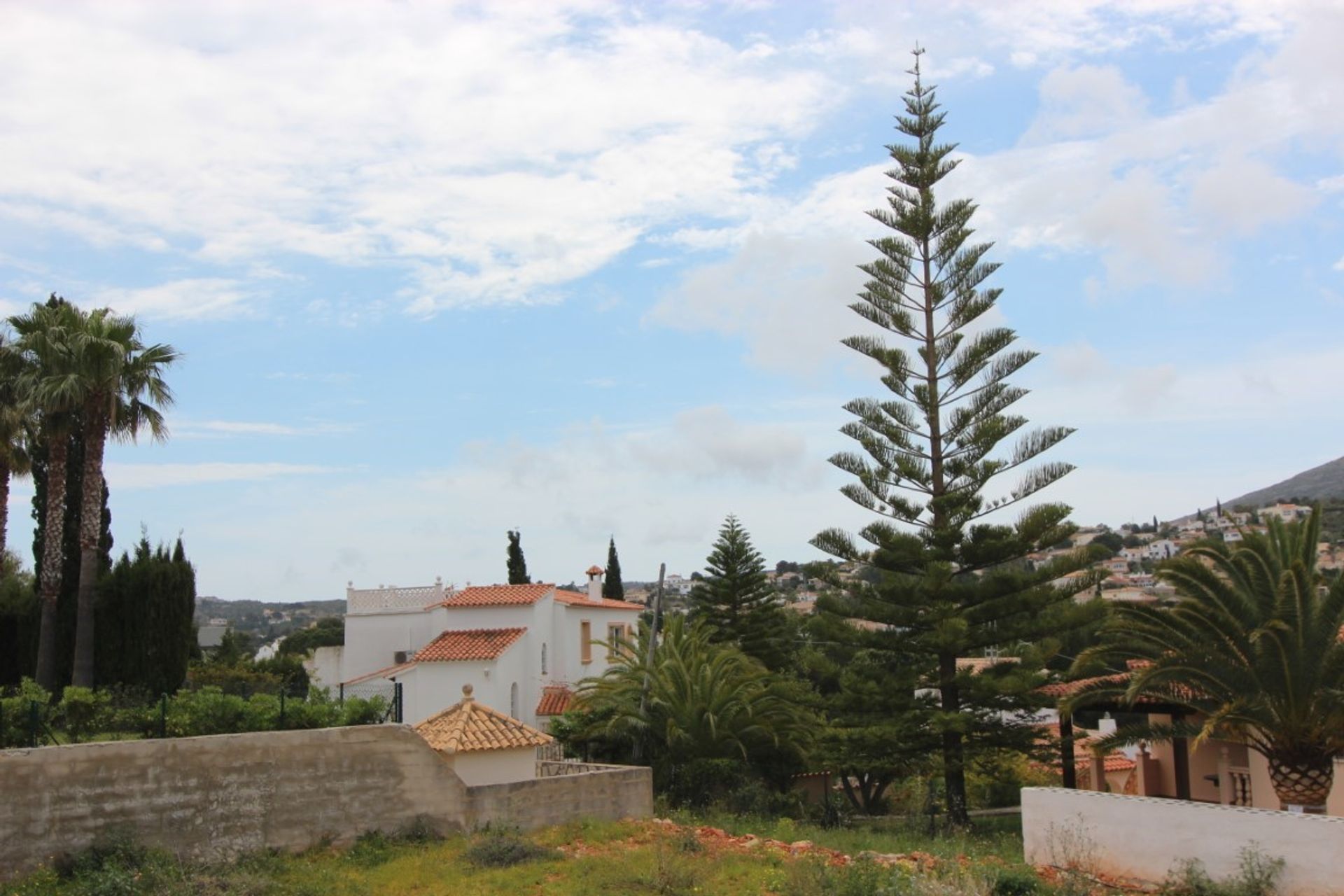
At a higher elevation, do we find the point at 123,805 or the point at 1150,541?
the point at 1150,541

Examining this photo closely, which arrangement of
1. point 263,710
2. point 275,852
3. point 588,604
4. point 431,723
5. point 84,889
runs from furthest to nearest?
point 588,604 → point 431,723 → point 263,710 → point 275,852 → point 84,889

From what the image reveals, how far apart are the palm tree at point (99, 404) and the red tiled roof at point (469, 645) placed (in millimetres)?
8061

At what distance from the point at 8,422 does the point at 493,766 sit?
11.8m

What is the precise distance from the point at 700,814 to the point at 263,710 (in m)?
7.50

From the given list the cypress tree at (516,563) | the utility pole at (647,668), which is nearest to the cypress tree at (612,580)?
the cypress tree at (516,563)

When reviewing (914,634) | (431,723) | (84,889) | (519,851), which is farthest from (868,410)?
(84,889)

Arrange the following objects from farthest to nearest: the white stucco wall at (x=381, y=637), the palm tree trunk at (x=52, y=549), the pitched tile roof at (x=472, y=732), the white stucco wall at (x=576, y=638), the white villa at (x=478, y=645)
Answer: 1. the white stucco wall at (x=381, y=637)
2. the white stucco wall at (x=576, y=638)
3. the white villa at (x=478, y=645)
4. the palm tree trunk at (x=52, y=549)
5. the pitched tile roof at (x=472, y=732)

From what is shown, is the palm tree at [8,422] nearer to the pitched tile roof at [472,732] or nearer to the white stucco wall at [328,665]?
the pitched tile roof at [472,732]

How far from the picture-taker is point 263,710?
13422mm

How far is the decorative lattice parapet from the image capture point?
30375 millimetres

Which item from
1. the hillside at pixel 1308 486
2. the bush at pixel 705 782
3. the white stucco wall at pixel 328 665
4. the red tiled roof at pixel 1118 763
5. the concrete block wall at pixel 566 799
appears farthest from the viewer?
the hillside at pixel 1308 486

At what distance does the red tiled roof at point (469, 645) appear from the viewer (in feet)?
85.9

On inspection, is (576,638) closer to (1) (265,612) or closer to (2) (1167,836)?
(2) (1167,836)

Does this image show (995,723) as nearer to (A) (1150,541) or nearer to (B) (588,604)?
(B) (588,604)
